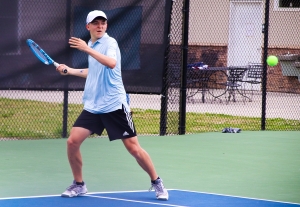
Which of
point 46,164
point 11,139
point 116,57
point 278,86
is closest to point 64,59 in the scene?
point 11,139

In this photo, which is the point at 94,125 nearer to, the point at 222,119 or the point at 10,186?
the point at 10,186

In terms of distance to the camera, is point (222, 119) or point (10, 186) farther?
point (222, 119)

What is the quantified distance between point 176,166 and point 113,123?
2.23 m

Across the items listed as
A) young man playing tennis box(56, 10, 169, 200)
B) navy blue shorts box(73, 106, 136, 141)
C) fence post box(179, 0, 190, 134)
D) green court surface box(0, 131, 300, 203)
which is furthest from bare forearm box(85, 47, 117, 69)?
fence post box(179, 0, 190, 134)

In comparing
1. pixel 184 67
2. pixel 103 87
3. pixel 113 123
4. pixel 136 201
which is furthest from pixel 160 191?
pixel 184 67

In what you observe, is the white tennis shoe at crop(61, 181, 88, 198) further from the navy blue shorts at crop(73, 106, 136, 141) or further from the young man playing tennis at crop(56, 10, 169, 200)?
the navy blue shorts at crop(73, 106, 136, 141)

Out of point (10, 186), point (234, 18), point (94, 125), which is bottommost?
point (10, 186)

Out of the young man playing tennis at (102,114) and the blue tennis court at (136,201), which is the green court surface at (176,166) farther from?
the young man playing tennis at (102,114)

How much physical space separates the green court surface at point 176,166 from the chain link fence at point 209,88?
2.38ft

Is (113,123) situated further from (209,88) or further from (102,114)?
(209,88)

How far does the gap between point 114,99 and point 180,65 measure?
5.00 metres

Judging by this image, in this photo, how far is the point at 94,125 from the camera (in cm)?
656

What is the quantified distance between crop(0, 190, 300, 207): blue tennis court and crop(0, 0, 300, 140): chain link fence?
3.66 metres

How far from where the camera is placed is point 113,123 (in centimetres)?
653
